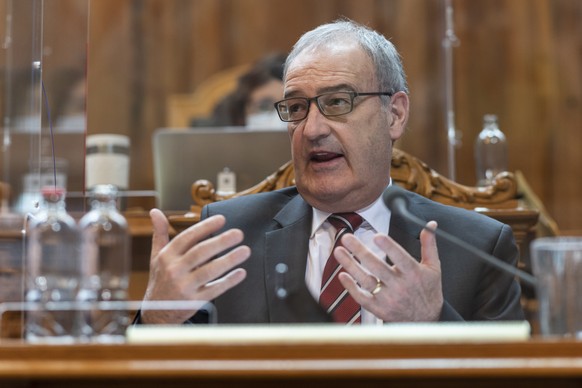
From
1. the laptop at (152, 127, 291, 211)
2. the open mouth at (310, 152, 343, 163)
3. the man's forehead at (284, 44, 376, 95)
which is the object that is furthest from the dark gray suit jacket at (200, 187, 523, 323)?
the laptop at (152, 127, 291, 211)

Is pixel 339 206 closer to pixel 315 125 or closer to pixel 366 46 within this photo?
pixel 315 125

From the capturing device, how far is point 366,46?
2.13 m

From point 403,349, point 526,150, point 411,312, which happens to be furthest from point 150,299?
point 526,150

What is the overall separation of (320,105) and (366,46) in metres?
0.20

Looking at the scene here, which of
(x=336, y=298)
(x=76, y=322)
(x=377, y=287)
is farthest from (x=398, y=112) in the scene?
(x=76, y=322)

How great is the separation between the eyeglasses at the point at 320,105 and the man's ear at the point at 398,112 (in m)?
0.16

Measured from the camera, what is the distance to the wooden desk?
3.03ft

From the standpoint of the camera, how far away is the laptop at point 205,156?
2.69 metres

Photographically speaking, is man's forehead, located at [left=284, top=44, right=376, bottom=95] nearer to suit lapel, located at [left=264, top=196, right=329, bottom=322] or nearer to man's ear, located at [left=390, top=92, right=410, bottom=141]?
man's ear, located at [left=390, top=92, right=410, bottom=141]

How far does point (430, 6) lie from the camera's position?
4.81 metres

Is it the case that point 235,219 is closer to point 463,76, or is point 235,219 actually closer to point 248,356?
point 248,356

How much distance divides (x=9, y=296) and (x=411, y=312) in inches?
25.6

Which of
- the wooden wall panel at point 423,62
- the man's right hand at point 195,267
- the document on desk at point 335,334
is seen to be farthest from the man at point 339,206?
the wooden wall panel at point 423,62

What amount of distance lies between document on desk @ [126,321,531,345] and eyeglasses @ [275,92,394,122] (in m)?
1.10
